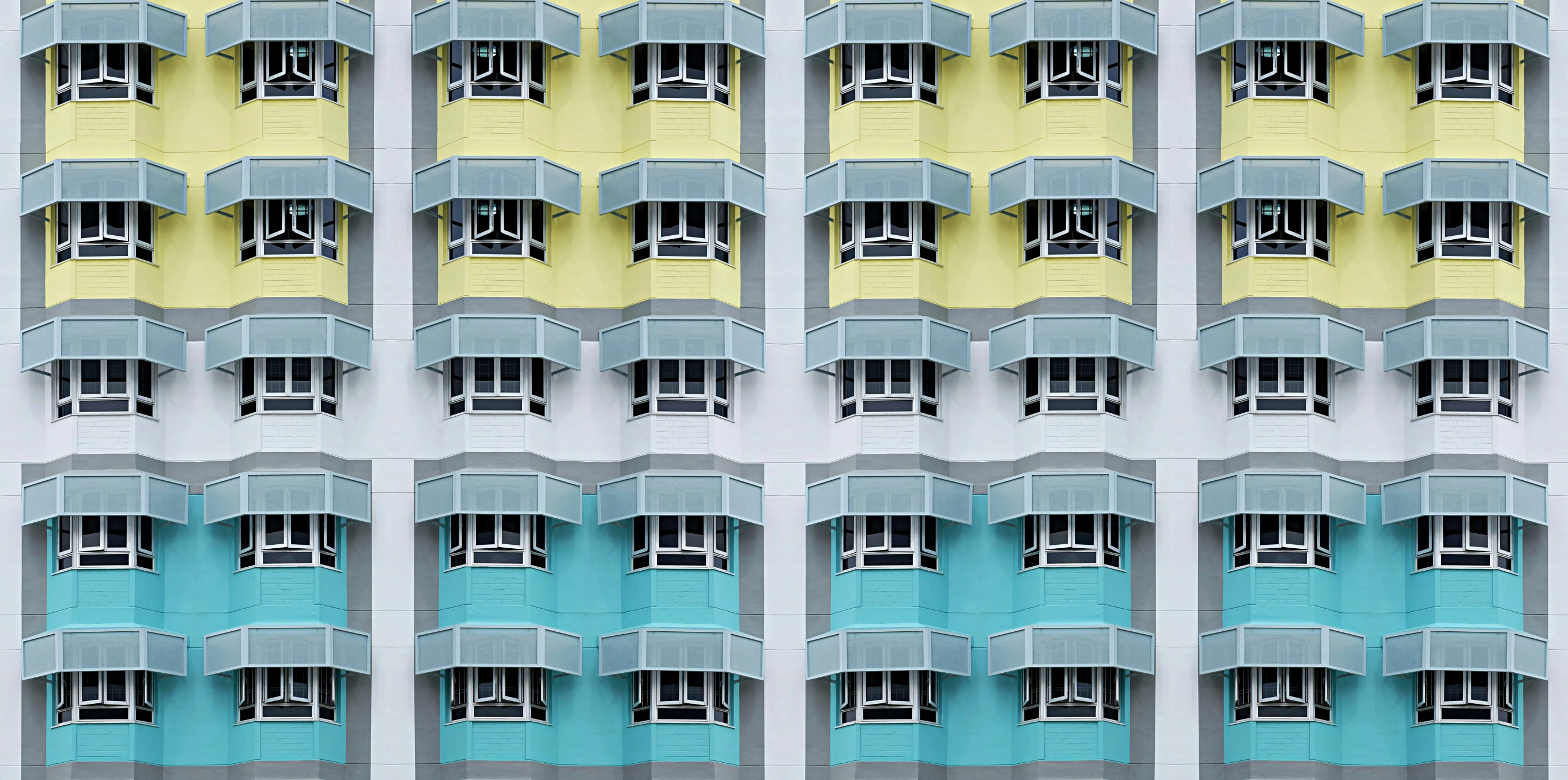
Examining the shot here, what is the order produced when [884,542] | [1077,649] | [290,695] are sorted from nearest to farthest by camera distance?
1. [1077,649]
2. [290,695]
3. [884,542]

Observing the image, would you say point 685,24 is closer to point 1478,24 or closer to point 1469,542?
point 1478,24

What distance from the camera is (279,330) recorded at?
201 feet

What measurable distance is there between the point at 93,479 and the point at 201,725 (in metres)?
7.17

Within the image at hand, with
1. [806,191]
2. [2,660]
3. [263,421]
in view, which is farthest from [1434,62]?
[2,660]

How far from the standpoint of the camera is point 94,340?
61406 millimetres

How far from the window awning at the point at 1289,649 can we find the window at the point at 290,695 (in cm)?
2357

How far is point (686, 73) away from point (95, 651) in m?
22.3

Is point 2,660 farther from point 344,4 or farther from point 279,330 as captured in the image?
point 344,4

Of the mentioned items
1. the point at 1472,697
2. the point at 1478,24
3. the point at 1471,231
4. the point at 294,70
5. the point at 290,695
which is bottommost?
the point at 1472,697

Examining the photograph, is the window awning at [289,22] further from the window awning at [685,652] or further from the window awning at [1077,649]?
the window awning at [1077,649]

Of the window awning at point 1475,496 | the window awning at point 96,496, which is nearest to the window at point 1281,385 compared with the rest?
the window awning at point 1475,496

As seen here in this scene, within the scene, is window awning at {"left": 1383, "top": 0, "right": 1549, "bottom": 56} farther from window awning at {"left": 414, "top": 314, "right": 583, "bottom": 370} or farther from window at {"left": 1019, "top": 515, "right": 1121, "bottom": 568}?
window awning at {"left": 414, "top": 314, "right": 583, "bottom": 370}

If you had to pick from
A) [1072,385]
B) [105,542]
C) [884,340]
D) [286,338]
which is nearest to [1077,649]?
[1072,385]

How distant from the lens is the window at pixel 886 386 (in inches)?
2459
